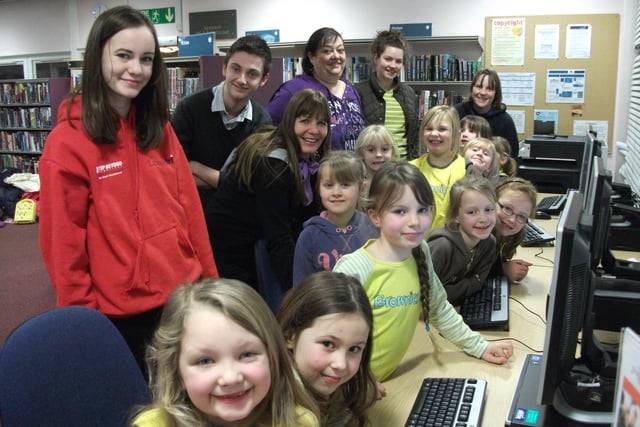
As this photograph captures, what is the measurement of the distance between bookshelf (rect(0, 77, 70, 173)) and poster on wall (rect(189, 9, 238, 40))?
3.10m

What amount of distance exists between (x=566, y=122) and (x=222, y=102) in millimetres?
4646

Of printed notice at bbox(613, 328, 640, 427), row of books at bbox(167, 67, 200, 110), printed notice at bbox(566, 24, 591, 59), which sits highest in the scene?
printed notice at bbox(566, 24, 591, 59)

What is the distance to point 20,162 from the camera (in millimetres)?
9320

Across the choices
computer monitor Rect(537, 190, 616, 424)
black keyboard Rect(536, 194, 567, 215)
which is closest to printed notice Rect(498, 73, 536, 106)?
black keyboard Rect(536, 194, 567, 215)

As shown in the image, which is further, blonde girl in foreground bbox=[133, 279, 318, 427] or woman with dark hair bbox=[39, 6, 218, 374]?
woman with dark hair bbox=[39, 6, 218, 374]

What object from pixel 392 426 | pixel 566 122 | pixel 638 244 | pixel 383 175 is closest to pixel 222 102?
pixel 383 175

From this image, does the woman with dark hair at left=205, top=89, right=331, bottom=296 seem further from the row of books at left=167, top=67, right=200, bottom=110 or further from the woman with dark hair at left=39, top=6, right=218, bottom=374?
the row of books at left=167, top=67, right=200, bottom=110

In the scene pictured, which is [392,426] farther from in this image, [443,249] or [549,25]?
[549,25]

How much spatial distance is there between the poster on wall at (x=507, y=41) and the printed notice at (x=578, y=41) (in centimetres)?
46

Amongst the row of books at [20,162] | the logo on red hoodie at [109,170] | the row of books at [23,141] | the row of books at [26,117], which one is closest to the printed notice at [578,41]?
the logo on red hoodie at [109,170]

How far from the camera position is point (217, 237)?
88.6 inches

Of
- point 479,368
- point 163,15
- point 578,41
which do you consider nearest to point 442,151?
point 479,368

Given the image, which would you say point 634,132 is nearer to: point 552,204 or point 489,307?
point 552,204

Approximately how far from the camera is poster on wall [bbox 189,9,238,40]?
7.30 m
